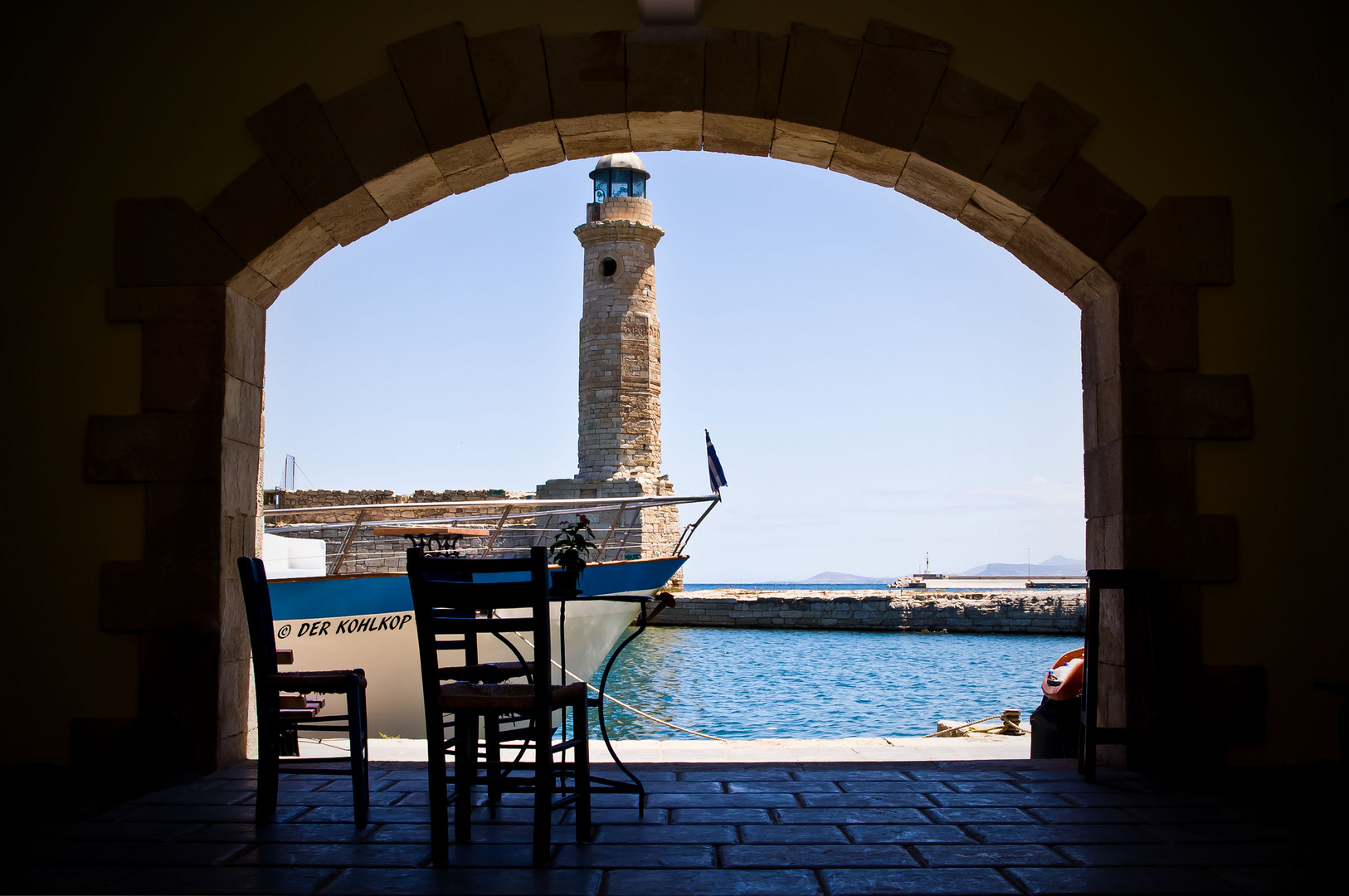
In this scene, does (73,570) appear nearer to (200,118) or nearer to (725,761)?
(200,118)

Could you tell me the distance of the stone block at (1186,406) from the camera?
11.3 feet

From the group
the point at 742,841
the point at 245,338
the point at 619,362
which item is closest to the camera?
the point at 742,841

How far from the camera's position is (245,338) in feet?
12.1

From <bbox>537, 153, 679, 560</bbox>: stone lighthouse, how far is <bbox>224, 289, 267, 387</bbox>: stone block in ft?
59.5

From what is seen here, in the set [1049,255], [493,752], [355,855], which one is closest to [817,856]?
[493,752]

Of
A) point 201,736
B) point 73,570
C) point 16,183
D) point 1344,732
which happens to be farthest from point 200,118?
point 1344,732

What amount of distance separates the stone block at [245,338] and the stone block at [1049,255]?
259 cm

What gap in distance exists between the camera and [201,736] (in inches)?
133

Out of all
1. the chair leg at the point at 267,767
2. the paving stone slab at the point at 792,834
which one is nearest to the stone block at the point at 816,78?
the paving stone slab at the point at 792,834

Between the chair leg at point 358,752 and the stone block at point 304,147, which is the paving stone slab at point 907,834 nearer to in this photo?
the chair leg at point 358,752

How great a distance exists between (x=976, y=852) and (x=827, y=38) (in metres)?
2.57

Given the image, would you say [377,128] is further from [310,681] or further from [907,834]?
[907,834]

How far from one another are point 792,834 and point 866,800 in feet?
1.44

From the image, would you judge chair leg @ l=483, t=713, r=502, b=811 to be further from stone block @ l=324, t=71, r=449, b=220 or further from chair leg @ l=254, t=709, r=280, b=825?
stone block @ l=324, t=71, r=449, b=220
